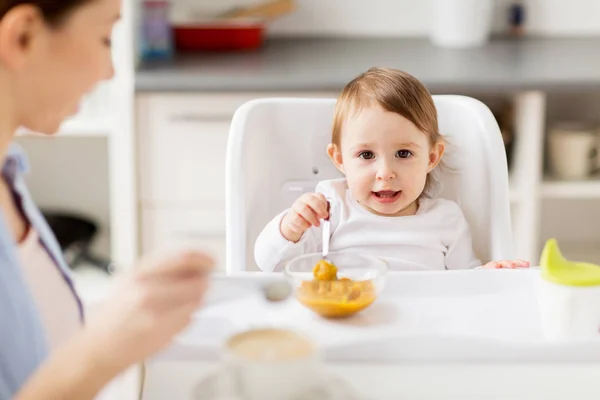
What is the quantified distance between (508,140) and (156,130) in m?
0.87

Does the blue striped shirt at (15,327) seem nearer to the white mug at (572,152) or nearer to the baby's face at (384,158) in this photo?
the baby's face at (384,158)

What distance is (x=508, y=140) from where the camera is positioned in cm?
236

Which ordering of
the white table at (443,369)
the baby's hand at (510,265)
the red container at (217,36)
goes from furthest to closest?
1. the red container at (217,36)
2. the baby's hand at (510,265)
3. the white table at (443,369)

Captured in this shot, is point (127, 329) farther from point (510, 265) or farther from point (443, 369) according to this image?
point (510, 265)

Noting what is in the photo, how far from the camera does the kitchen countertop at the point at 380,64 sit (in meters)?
2.19

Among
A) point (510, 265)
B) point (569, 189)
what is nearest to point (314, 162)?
point (510, 265)

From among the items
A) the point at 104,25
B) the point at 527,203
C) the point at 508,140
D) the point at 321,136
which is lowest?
the point at 527,203

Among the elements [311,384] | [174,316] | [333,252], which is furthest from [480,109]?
[174,316]

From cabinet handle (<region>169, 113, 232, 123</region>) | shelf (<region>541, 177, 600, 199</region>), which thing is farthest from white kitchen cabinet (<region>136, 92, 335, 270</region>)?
shelf (<region>541, 177, 600, 199</region>)

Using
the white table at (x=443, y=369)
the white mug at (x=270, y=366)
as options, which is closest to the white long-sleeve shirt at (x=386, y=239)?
the white table at (x=443, y=369)

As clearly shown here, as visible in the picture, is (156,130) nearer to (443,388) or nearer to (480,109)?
(480,109)

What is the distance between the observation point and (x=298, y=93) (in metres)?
2.23

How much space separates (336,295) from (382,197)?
364 millimetres

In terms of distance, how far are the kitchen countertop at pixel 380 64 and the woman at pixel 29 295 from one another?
1.44 m
